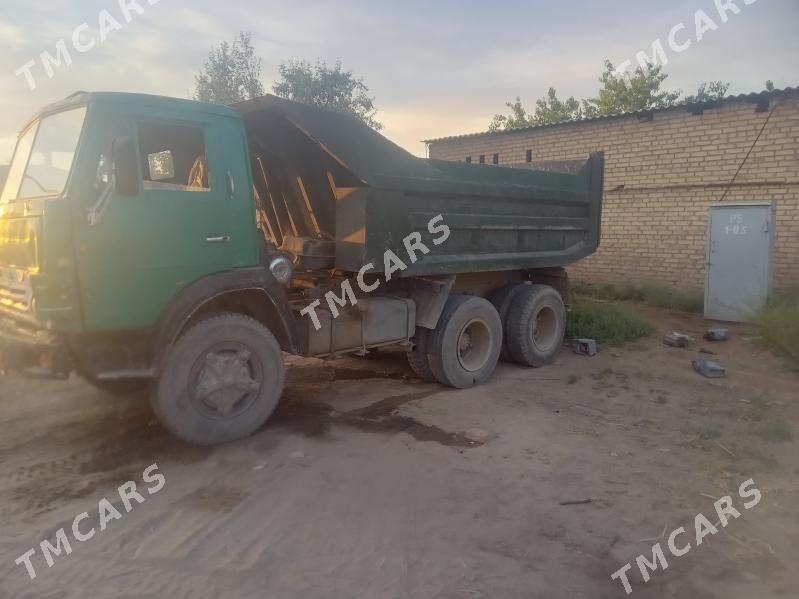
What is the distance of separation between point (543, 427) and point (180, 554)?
3.07 metres

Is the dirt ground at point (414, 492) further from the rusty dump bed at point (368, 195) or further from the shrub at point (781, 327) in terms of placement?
the rusty dump bed at point (368, 195)

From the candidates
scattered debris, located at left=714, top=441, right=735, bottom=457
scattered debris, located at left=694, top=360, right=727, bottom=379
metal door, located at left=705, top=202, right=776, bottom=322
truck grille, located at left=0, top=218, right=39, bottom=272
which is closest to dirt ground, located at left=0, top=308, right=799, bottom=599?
scattered debris, located at left=714, top=441, right=735, bottom=457

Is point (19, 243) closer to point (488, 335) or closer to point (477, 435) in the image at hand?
point (477, 435)

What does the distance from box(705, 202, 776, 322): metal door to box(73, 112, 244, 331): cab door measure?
26.2 ft

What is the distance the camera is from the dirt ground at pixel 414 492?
9.75 feet

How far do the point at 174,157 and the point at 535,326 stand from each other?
187 inches

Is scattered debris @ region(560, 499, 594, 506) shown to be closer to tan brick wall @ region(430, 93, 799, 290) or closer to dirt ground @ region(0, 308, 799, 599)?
dirt ground @ region(0, 308, 799, 599)

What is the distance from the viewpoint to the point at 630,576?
9.86ft

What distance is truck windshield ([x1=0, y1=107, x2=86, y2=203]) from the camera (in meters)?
4.09

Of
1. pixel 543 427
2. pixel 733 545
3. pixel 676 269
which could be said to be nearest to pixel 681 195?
pixel 676 269

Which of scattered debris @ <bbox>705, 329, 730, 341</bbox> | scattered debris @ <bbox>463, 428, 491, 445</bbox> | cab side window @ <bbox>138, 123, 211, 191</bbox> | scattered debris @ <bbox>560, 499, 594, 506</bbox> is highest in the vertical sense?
cab side window @ <bbox>138, 123, 211, 191</bbox>

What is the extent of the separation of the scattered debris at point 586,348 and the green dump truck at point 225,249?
1875 mm

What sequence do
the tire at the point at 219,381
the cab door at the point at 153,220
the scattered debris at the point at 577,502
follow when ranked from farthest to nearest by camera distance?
the tire at the point at 219,381
the cab door at the point at 153,220
the scattered debris at the point at 577,502

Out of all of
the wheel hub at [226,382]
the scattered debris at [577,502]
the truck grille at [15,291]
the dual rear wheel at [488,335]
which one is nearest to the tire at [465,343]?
the dual rear wheel at [488,335]
